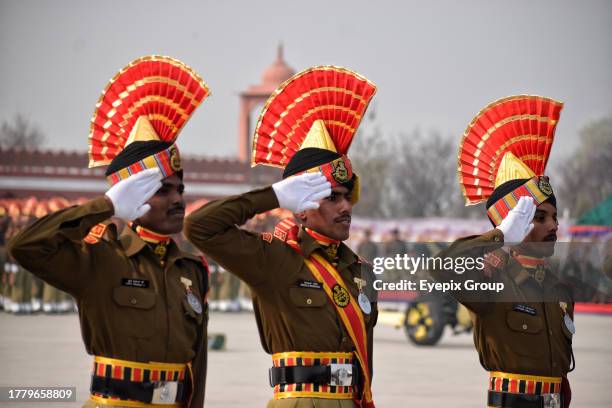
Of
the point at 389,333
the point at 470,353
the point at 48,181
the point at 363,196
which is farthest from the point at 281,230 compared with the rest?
the point at 363,196

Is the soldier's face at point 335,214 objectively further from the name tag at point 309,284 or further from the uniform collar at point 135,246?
the uniform collar at point 135,246

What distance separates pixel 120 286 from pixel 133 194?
21.6 inches

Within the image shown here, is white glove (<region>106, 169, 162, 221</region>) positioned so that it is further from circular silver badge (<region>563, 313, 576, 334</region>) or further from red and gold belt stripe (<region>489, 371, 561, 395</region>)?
circular silver badge (<region>563, 313, 576, 334</region>)

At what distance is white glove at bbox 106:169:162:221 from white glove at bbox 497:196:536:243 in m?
1.78

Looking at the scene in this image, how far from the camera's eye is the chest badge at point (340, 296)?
6.43 meters

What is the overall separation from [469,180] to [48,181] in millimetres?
40504

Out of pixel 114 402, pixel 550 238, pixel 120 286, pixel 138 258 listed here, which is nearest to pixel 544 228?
pixel 550 238

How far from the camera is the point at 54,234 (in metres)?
5.58

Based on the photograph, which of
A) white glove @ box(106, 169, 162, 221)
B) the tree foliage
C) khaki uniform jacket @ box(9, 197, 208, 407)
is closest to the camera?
khaki uniform jacket @ box(9, 197, 208, 407)

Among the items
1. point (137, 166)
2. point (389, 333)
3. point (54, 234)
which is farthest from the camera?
point (389, 333)

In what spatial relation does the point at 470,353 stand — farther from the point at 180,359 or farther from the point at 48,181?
the point at 48,181

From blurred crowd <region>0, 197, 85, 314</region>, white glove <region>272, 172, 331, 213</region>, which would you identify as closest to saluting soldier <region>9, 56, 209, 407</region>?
white glove <region>272, 172, 331, 213</region>

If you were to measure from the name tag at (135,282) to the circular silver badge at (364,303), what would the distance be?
3.52 ft

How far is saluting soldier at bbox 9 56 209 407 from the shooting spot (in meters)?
5.81
